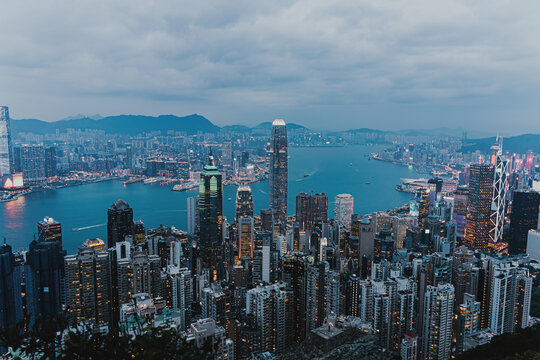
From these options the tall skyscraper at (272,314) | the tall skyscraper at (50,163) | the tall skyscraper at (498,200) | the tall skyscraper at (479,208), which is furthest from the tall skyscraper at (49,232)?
the tall skyscraper at (498,200)

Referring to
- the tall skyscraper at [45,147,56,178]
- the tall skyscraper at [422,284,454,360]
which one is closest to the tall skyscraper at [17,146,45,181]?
the tall skyscraper at [45,147,56,178]

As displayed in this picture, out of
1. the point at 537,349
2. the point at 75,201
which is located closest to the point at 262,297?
the point at 537,349

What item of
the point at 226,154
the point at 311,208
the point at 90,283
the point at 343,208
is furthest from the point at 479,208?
the point at 226,154

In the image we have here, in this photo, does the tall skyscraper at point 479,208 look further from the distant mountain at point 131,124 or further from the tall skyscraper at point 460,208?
the distant mountain at point 131,124

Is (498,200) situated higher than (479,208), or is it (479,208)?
(498,200)

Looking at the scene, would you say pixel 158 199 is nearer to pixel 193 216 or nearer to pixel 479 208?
pixel 193 216

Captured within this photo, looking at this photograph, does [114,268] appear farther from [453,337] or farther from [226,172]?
[226,172]

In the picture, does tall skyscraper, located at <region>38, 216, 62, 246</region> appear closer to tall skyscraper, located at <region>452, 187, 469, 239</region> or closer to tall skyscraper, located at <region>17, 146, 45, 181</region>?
tall skyscraper, located at <region>17, 146, 45, 181</region>
